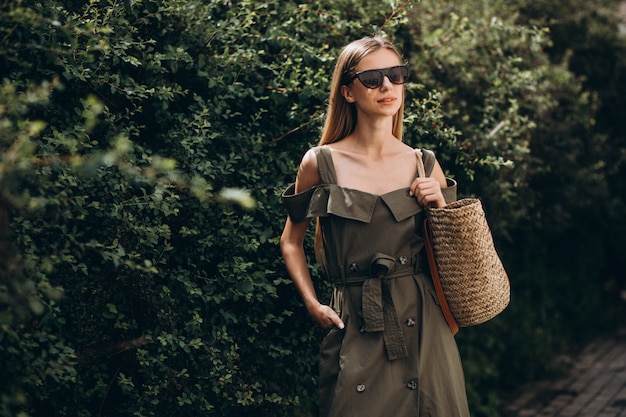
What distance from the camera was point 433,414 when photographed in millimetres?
3283

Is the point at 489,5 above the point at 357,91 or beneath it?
above

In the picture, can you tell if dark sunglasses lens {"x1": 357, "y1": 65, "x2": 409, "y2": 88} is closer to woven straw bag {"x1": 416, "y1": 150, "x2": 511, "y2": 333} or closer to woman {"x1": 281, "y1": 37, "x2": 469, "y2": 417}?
woman {"x1": 281, "y1": 37, "x2": 469, "y2": 417}

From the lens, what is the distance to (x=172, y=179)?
2.66 metres

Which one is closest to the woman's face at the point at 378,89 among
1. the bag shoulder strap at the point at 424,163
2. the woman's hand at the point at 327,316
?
the bag shoulder strap at the point at 424,163

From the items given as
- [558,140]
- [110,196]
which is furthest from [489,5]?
[110,196]

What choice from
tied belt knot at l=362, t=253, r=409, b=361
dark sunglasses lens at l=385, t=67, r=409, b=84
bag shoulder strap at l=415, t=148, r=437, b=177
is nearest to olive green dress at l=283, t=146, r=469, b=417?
tied belt knot at l=362, t=253, r=409, b=361

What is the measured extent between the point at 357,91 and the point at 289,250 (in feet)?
2.32

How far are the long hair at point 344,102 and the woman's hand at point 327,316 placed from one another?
0.26 metres

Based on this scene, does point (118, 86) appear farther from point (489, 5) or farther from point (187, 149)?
point (489, 5)

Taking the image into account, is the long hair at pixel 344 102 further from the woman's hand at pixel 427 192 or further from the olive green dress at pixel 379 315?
the woman's hand at pixel 427 192

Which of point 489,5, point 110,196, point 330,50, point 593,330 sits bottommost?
→ point 593,330

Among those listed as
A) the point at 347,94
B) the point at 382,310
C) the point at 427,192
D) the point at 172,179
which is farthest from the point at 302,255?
the point at 172,179

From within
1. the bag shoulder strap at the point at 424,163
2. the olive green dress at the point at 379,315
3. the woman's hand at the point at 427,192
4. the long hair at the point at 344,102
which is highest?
the long hair at the point at 344,102

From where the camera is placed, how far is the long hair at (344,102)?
3.40 m
